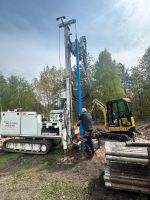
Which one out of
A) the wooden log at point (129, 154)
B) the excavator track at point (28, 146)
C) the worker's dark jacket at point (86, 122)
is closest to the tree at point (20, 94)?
the excavator track at point (28, 146)

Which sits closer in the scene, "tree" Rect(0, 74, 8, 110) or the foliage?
the foliage

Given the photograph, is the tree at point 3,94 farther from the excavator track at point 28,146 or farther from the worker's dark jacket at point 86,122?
the worker's dark jacket at point 86,122

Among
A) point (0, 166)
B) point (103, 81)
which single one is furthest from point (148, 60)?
point (0, 166)

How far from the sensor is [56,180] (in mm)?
5734

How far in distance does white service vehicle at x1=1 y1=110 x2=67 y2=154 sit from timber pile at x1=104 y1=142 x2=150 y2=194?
416 cm

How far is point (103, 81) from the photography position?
93.5 ft

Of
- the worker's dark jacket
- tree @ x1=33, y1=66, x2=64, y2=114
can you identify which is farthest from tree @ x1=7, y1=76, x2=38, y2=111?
the worker's dark jacket

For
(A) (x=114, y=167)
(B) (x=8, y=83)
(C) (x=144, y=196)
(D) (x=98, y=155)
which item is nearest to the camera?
(C) (x=144, y=196)

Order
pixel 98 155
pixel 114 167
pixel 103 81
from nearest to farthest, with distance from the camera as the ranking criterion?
1. pixel 114 167
2. pixel 98 155
3. pixel 103 81

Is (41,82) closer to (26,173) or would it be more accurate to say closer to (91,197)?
(26,173)

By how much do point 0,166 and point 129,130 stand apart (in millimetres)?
6606

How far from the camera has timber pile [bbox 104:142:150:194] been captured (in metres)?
4.38

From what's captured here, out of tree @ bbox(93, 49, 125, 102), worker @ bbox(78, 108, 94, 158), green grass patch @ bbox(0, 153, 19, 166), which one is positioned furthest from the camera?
tree @ bbox(93, 49, 125, 102)

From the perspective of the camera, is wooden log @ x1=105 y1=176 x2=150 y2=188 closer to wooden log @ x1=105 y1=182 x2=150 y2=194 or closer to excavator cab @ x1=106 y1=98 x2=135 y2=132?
wooden log @ x1=105 y1=182 x2=150 y2=194
